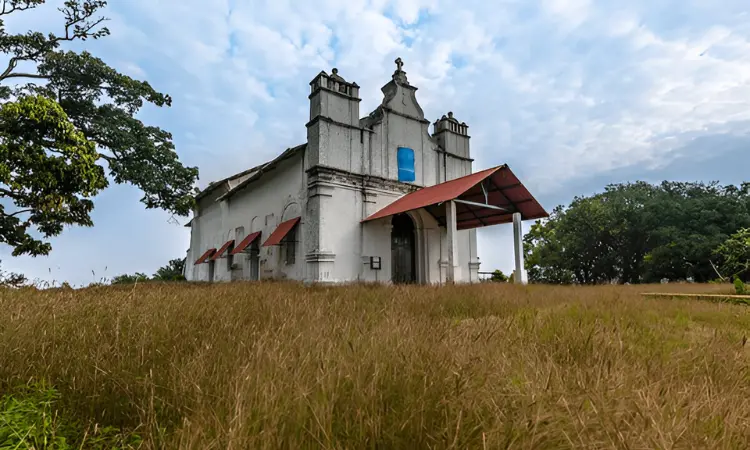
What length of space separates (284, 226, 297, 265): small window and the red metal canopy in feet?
10.1

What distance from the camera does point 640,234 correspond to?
2877 cm

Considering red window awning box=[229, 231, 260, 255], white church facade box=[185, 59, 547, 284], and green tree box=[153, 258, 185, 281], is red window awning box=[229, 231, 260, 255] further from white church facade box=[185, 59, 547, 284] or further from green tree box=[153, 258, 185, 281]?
green tree box=[153, 258, 185, 281]

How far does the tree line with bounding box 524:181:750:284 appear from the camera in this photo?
24.6 metres

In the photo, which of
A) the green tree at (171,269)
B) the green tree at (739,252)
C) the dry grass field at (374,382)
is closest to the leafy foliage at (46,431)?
the dry grass field at (374,382)

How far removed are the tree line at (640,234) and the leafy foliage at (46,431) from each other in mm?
24648

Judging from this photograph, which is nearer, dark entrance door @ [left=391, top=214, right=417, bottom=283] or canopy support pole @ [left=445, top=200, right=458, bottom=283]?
canopy support pole @ [left=445, top=200, right=458, bottom=283]

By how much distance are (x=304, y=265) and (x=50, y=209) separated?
28.0ft

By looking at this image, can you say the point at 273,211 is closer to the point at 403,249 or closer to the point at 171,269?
the point at 403,249

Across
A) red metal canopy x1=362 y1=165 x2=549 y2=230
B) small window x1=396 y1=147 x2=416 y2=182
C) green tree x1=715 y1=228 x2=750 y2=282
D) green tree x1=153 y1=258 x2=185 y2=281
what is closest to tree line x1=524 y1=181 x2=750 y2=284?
green tree x1=715 y1=228 x2=750 y2=282

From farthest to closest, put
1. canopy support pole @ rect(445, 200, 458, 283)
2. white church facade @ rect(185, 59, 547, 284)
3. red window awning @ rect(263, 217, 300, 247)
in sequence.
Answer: red window awning @ rect(263, 217, 300, 247), white church facade @ rect(185, 59, 547, 284), canopy support pole @ rect(445, 200, 458, 283)

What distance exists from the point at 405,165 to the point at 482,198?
11.0 feet

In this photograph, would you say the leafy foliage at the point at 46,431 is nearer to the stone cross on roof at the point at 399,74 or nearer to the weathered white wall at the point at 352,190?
the weathered white wall at the point at 352,190

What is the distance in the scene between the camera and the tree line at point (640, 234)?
24.6 metres

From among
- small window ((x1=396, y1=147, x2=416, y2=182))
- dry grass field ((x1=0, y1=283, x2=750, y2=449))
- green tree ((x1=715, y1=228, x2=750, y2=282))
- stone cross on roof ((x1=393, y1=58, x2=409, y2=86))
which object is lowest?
dry grass field ((x1=0, y1=283, x2=750, y2=449))
